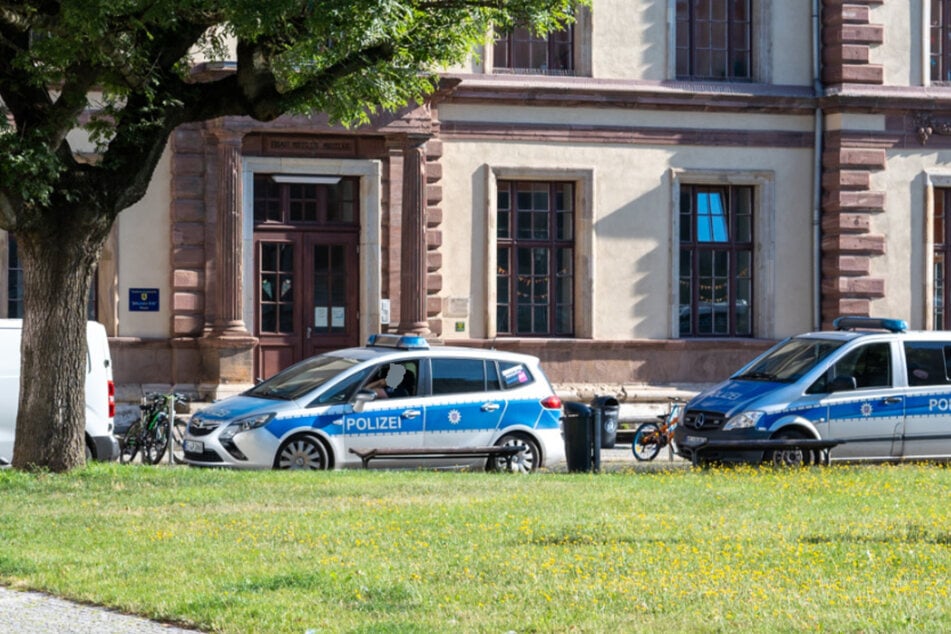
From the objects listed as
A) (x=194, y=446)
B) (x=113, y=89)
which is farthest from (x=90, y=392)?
(x=113, y=89)

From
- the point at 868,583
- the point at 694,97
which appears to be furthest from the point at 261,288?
the point at 868,583

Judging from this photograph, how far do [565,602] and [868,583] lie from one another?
185cm

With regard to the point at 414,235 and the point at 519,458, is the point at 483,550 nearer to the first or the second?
the point at 519,458

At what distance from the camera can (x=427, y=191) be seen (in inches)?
1065

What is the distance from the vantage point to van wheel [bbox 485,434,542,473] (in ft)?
62.2

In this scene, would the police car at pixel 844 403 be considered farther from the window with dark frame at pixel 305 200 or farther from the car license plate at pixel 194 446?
the window with dark frame at pixel 305 200

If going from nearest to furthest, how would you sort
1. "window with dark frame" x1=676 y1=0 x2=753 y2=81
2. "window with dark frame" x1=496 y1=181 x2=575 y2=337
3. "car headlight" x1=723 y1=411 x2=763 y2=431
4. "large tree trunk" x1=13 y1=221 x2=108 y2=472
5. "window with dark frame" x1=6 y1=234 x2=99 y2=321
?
"large tree trunk" x1=13 y1=221 x2=108 y2=472 < "car headlight" x1=723 y1=411 x2=763 y2=431 < "window with dark frame" x1=6 y1=234 x2=99 y2=321 < "window with dark frame" x1=496 y1=181 x2=575 y2=337 < "window with dark frame" x1=676 y1=0 x2=753 y2=81

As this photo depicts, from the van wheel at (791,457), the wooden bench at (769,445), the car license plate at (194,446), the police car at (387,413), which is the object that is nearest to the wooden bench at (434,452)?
the police car at (387,413)

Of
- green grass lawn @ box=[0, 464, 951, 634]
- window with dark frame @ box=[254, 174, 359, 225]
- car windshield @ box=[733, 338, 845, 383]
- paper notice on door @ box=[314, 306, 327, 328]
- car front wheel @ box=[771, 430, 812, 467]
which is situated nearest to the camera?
green grass lawn @ box=[0, 464, 951, 634]

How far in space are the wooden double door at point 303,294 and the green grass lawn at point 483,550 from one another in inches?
398

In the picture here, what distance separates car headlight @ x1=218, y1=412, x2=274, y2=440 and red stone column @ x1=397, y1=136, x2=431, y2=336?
8642 mm

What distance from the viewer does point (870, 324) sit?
21.1 metres

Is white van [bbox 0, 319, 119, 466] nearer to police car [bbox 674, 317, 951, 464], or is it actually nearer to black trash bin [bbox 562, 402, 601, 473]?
black trash bin [bbox 562, 402, 601, 473]

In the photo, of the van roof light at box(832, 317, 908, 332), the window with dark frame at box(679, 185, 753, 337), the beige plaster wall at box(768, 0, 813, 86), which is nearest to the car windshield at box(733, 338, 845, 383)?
the van roof light at box(832, 317, 908, 332)
